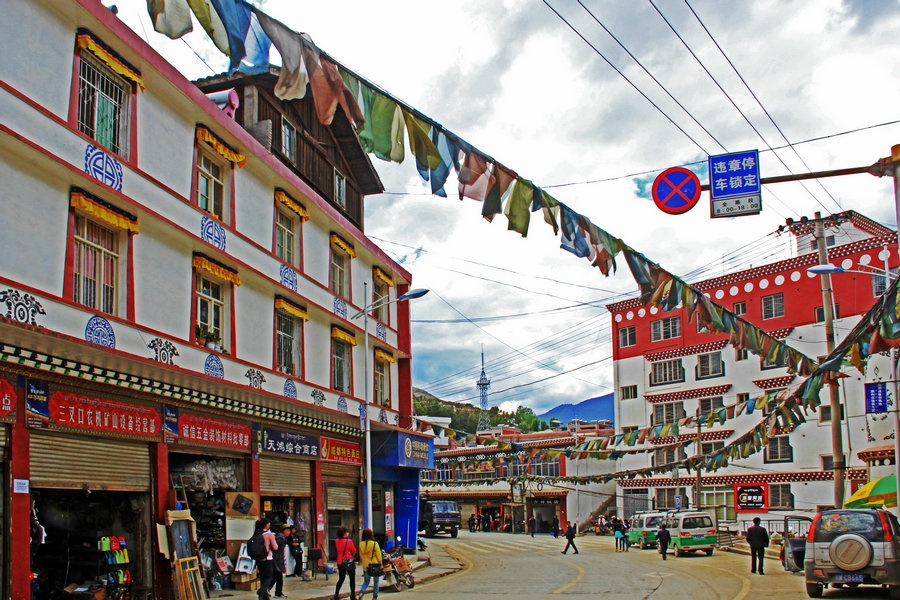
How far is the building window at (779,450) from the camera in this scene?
49031mm

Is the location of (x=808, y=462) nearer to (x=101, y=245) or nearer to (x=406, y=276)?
(x=406, y=276)

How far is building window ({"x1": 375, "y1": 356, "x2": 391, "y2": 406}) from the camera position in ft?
107

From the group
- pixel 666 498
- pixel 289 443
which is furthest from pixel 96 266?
pixel 666 498

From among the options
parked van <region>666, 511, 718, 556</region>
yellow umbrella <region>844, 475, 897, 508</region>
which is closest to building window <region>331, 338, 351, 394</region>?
parked van <region>666, 511, 718, 556</region>

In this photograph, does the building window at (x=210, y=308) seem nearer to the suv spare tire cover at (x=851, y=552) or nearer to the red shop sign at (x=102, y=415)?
the red shop sign at (x=102, y=415)

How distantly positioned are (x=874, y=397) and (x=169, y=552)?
20549 mm

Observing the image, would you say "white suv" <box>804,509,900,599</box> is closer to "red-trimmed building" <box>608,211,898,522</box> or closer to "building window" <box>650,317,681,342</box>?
"red-trimmed building" <box>608,211,898,522</box>

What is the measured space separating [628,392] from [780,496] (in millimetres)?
13071

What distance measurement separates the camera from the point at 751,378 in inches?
2035

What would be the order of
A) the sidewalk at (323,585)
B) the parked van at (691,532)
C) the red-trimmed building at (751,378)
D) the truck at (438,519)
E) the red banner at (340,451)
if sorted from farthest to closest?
the truck at (438,519) → the red-trimmed building at (751,378) → the parked van at (691,532) → the red banner at (340,451) → the sidewalk at (323,585)

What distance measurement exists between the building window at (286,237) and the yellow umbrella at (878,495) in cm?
1871

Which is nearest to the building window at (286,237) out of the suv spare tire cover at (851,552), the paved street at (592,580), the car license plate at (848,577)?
the paved street at (592,580)

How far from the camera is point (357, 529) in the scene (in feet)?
100

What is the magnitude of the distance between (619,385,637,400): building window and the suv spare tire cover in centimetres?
4248
